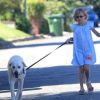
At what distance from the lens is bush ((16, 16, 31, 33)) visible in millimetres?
40641

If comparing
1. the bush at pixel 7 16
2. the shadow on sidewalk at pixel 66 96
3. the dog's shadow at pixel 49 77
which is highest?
the shadow on sidewalk at pixel 66 96

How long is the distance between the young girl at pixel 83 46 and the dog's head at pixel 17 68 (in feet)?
6.39

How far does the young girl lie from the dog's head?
6.39ft

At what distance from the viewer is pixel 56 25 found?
44031 mm

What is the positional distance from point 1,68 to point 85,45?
7277mm

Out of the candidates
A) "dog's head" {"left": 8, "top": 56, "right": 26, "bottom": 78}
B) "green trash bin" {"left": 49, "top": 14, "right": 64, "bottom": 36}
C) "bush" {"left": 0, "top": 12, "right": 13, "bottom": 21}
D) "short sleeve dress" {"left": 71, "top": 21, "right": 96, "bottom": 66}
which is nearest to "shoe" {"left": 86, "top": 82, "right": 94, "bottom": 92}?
"short sleeve dress" {"left": 71, "top": 21, "right": 96, "bottom": 66}

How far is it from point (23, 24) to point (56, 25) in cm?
394

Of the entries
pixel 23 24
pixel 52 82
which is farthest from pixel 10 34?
pixel 52 82

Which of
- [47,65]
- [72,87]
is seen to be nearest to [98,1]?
[47,65]

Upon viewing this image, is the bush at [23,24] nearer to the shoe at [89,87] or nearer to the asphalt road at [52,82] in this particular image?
the asphalt road at [52,82]

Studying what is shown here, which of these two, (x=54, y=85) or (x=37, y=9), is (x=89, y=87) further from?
(x=37, y=9)

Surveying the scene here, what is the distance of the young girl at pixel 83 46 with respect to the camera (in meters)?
11.2

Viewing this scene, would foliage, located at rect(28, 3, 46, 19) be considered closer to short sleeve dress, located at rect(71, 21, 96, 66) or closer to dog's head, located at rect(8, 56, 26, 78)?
short sleeve dress, located at rect(71, 21, 96, 66)

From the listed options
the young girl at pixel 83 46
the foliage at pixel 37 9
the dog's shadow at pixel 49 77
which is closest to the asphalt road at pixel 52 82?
the dog's shadow at pixel 49 77
